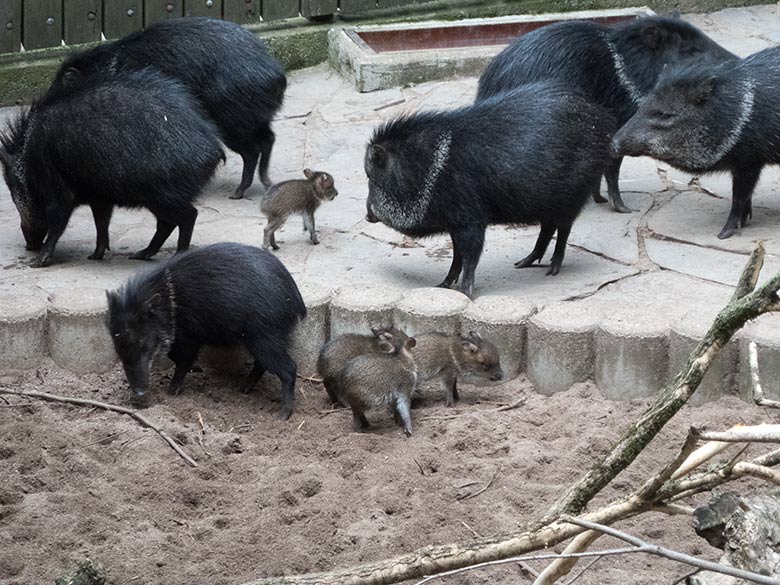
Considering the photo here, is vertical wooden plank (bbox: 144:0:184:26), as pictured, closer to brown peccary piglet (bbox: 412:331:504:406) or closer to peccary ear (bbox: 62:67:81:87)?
peccary ear (bbox: 62:67:81:87)

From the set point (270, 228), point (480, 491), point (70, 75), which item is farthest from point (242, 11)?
point (480, 491)

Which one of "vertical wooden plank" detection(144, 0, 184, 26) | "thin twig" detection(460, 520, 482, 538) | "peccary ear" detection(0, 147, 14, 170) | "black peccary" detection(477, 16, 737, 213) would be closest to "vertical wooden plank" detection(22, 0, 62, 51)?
"vertical wooden plank" detection(144, 0, 184, 26)

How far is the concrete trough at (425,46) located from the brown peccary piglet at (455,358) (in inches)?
163

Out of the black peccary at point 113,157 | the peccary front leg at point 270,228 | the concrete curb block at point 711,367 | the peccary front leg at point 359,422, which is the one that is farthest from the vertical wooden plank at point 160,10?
the concrete curb block at point 711,367

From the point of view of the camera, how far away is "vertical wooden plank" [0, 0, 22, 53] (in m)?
8.79

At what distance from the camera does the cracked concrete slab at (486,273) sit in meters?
5.11

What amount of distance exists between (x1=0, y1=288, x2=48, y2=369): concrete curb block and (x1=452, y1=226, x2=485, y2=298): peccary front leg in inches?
74.0

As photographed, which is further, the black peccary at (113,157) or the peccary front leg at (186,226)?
the peccary front leg at (186,226)

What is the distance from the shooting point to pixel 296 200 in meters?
6.50

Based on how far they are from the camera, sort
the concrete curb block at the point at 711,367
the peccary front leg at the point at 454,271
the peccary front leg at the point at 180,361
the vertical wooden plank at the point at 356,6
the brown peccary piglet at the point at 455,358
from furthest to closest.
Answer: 1. the vertical wooden plank at the point at 356,6
2. the peccary front leg at the point at 454,271
3. the peccary front leg at the point at 180,361
4. the brown peccary piglet at the point at 455,358
5. the concrete curb block at the point at 711,367

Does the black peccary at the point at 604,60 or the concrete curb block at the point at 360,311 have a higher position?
the black peccary at the point at 604,60

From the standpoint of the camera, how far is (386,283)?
19.6 feet

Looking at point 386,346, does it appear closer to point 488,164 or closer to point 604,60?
point 488,164

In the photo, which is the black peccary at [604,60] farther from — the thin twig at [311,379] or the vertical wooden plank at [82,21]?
the vertical wooden plank at [82,21]
